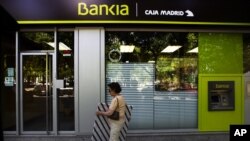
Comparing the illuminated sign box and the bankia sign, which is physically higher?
the bankia sign

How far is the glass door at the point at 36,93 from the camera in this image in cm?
1071

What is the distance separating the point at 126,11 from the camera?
10352 mm

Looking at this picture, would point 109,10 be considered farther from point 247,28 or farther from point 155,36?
point 247,28

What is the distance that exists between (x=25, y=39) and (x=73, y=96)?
1986mm

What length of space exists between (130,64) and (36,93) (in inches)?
103

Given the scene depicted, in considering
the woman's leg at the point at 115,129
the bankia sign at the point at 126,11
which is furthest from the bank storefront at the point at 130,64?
the woman's leg at the point at 115,129

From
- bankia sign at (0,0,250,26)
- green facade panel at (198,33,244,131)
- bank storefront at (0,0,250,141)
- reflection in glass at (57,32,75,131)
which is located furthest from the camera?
green facade panel at (198,33,244,131)

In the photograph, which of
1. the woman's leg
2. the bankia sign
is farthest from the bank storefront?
the woman's leg

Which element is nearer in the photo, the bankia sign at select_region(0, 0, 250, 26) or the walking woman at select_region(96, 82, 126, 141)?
the walking woman at select_region(96, 82, 126, 141)

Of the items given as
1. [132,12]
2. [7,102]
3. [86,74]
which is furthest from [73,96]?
[132,12]

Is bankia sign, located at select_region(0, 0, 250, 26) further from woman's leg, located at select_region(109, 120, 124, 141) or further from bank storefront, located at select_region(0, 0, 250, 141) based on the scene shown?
woman's leg, located at select_region(109, 120, 124, 141)

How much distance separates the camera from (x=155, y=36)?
10914 millimetres

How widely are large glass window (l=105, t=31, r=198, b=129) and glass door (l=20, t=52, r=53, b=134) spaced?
1621 mm

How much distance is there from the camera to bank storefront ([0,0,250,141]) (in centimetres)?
1040
